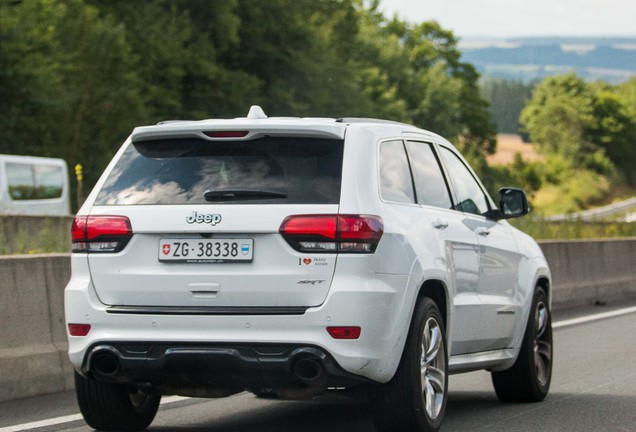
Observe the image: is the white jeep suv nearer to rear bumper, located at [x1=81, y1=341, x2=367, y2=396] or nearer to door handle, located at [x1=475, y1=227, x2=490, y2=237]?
rear bumper, located at [x1=81, y1=341, x2=367, y2=396]

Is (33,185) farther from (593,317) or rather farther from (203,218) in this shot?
(203,218)

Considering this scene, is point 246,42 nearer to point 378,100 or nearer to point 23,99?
point 23,99

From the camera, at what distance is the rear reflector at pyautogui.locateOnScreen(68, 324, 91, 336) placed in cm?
735

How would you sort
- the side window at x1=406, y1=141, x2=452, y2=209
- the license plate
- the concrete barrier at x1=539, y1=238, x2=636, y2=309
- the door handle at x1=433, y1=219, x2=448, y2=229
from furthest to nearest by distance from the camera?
1. the concrete barrier at x1=539, y1=238, x2=636, y2=309
2. the side window at x1=406, y1=141, x2=452, y2=209
3. the door handle at x1=433, y1=219, x2=448, y2=229
4. the license plate

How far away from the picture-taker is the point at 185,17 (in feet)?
188

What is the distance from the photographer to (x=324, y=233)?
701cm

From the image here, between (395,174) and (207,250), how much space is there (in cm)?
122

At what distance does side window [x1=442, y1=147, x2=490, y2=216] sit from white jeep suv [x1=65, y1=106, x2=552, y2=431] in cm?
102

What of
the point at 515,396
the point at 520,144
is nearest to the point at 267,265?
the point at 515,396

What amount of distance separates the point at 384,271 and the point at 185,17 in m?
51.1

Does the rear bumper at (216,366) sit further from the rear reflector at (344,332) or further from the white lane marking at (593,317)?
the white lane marking at (593,317)

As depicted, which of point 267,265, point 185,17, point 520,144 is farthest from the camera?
point 520,144

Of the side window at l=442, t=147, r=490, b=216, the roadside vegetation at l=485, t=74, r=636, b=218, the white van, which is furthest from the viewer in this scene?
the roadside vegetation at l=485, t=74, r=636, b=218

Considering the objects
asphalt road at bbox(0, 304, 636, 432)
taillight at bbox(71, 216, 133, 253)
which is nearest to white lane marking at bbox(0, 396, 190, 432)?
asphalt road at bbox(0, 304, 636, 432)
